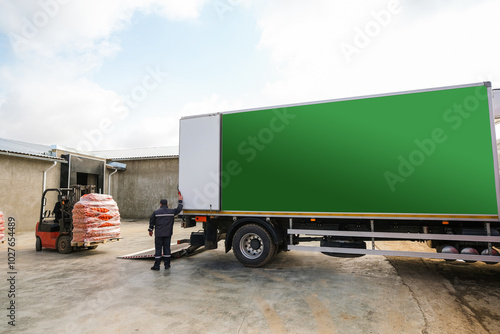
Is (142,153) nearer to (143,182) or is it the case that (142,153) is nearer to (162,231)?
(143,182)

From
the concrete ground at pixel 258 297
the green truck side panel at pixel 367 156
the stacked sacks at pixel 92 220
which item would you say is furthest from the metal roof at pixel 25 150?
the green truck side panel at pixel 367 156

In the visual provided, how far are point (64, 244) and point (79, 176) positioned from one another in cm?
1031

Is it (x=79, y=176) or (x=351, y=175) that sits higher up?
(x=79, y=176)

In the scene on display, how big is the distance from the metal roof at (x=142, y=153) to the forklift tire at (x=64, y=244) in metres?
11.5

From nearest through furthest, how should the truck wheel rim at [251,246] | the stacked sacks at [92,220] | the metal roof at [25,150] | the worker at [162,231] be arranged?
the truck wheel rim at [251,246], the worker at [162,231], the stacked sacks at [92,220], the metal roof at [25,150]

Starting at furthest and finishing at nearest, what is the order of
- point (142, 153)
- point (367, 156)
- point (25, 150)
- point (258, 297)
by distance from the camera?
1. point (142, 153)
2. point (25, 150)
3. point (367, 156)
4. point (258, 297)

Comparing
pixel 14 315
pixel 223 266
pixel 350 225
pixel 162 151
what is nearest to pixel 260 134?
pixel 350 225

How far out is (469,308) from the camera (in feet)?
13.9

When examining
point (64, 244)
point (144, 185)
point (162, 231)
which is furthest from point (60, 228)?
point (144, 185)

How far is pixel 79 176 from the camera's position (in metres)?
17.6

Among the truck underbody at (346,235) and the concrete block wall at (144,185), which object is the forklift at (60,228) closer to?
the truck underbody at (346,235)

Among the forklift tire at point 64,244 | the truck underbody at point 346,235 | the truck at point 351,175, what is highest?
the truck at point 351,175

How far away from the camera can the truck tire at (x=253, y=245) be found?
6406mm

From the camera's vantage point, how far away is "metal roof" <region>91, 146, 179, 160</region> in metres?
20.4
